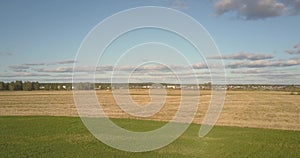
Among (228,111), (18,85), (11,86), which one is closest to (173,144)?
(228,111)

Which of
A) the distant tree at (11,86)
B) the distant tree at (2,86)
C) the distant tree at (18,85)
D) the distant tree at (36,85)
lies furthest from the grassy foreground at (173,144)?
the distant tree at (36,85)

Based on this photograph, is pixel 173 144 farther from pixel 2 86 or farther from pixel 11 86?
pixel 11 86

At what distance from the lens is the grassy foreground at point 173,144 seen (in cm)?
1844

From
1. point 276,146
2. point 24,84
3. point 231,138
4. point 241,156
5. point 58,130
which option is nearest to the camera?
point 241,156

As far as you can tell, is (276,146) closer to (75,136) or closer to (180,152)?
(180,152)

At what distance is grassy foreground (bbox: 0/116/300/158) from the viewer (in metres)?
18.4

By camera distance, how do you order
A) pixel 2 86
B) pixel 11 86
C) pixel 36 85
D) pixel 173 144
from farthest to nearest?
pixel 36 85
pixel 11 86
pixel 2 86
pixel 173 144

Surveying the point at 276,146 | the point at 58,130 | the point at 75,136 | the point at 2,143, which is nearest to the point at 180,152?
the point at 276,146

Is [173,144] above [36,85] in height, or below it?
below

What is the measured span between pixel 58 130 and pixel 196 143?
11.2 metres

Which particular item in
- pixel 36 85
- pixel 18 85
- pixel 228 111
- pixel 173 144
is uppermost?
pixel 18 85

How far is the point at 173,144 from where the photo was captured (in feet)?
71.2

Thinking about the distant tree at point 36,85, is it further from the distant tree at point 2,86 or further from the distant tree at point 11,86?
the distant tree at point 2,86

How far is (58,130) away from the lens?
27922mm
